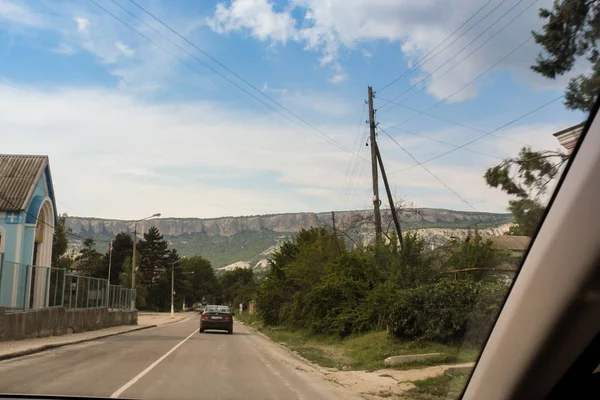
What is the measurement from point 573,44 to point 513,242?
88cm

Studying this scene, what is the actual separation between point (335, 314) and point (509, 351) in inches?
854

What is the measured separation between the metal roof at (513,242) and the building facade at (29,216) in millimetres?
21394

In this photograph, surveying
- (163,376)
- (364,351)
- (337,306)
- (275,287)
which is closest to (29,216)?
(337,306)

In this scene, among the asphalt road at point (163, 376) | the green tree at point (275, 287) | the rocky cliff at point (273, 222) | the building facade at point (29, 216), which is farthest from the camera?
the green tree at point (275, 287)

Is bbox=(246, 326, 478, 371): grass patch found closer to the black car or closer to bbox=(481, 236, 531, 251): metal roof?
bbox=(481, 236, 531, 251): metal roof

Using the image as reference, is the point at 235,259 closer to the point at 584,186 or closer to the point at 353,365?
the point at 353,365

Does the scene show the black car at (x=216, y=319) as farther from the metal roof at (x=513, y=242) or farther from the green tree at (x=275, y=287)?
the metal roof at (x=513, y=242)

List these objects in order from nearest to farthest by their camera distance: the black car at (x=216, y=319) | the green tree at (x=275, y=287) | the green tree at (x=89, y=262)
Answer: the black car at (x=216, y=319) < the green tree at (x=275, y=287) < the green tree at (x=89, y=262)

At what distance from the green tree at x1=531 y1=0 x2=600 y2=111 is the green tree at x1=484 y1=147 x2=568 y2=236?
26 cm

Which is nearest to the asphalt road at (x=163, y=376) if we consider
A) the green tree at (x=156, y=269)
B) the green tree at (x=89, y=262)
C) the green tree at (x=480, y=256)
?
the green tree at (x=480, y=256)

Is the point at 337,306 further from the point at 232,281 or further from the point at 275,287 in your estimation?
the point at 232,281

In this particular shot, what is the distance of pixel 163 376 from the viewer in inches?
411

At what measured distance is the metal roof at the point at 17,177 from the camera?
27.1 metres

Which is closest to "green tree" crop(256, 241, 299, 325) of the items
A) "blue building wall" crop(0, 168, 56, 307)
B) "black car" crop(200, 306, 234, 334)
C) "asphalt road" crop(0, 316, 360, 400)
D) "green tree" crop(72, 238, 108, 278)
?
"black car" crop(200, 306, 234, 334)
